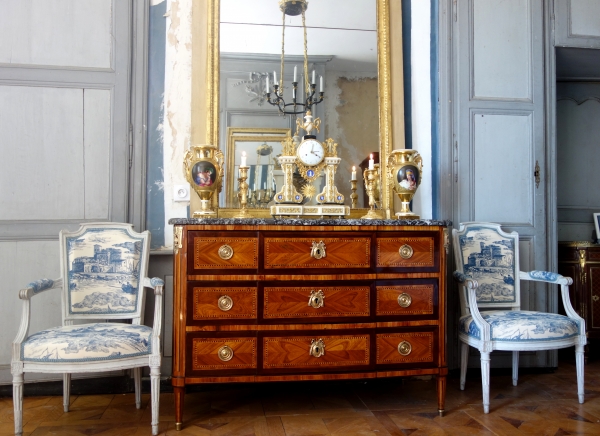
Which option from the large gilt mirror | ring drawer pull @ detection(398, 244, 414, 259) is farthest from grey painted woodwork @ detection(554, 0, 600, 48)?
ring drawer pull @ detection(398, 244, 414, 259)

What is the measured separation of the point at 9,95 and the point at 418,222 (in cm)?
257

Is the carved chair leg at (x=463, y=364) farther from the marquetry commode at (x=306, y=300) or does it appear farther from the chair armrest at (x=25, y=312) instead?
the chair armrest at (x=25, y=312)

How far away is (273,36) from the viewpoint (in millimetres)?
3426

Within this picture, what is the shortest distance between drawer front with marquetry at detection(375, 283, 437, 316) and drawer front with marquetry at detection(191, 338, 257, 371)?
0.69 m

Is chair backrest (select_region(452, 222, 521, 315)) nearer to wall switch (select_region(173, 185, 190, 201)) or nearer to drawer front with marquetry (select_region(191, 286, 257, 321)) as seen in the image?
drawer front with marquetry (select_region(191, 286, 257, 321))

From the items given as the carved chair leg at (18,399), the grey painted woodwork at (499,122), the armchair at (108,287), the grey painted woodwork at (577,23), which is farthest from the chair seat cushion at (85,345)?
the grey painted woodwork at (577,23)

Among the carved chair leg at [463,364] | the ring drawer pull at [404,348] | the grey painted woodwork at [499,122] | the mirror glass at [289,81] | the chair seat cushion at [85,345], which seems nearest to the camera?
the chair seat cushion at [85,345]

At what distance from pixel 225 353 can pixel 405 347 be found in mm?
947

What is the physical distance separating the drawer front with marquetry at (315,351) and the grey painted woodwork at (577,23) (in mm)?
2658

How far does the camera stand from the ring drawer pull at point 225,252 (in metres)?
2.61

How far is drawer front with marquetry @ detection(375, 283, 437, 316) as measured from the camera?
2.74m

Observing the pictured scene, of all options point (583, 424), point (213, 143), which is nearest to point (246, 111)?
point (213, 143)

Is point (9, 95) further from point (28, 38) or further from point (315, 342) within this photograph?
point (315, 342)

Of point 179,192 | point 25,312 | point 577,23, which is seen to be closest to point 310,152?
point 179,192
